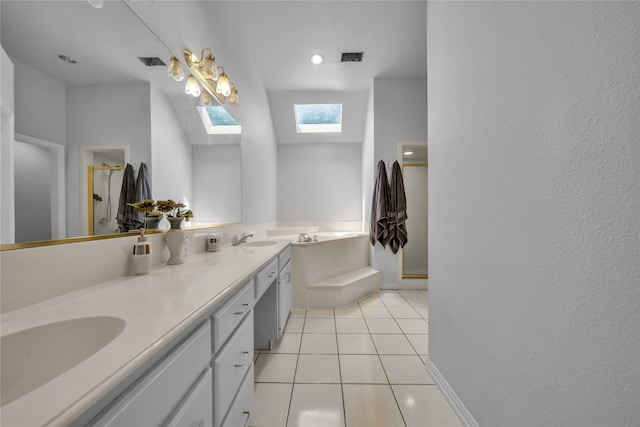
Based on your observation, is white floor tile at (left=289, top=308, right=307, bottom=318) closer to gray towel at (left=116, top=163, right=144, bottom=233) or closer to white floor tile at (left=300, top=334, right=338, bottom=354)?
white floor tile at (left=300, top=334, right=338, bottom=354)

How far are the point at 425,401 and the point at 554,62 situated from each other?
5.49ft

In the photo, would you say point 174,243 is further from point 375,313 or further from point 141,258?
point 375,313

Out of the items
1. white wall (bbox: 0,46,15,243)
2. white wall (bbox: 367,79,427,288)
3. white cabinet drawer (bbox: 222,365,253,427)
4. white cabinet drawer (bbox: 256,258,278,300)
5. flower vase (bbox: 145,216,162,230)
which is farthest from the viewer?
white wall (bbox: 367,79,427,288)

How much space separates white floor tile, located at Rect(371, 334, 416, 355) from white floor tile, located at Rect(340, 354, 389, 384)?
141 millimetres

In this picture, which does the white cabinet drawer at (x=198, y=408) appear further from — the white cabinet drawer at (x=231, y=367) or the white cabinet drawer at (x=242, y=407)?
the white cabinet drawer at (x=242, y=407)

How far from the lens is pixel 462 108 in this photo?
1.22 m

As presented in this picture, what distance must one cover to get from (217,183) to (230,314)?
4.39 feet

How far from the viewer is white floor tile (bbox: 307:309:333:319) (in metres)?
2.48

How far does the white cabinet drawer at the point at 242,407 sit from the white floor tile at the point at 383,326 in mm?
1332

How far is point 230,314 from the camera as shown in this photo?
3.03 ft

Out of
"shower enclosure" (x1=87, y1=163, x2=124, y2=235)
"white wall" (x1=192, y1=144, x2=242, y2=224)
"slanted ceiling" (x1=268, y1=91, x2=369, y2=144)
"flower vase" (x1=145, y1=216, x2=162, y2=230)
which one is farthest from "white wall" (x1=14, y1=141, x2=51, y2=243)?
"slanted ceiling" (x1=268, y1=91, x2=369, y2=144)

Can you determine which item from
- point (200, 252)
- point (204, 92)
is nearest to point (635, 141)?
point (200, 252)

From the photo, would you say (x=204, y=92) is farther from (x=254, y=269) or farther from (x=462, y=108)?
(x=462, y=108)

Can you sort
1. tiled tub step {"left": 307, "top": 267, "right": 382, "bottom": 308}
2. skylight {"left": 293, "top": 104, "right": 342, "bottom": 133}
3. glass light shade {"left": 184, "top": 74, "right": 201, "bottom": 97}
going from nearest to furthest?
glass light shade {"left": 184, "top": 74, "right": 201, "bottom": 97} → tiled tub step {"left": 307, "top": 267, "right": 382, "bottom": 308} → skylight {"left": 293, "top": 104, "right": 342, "bottom": 133}
